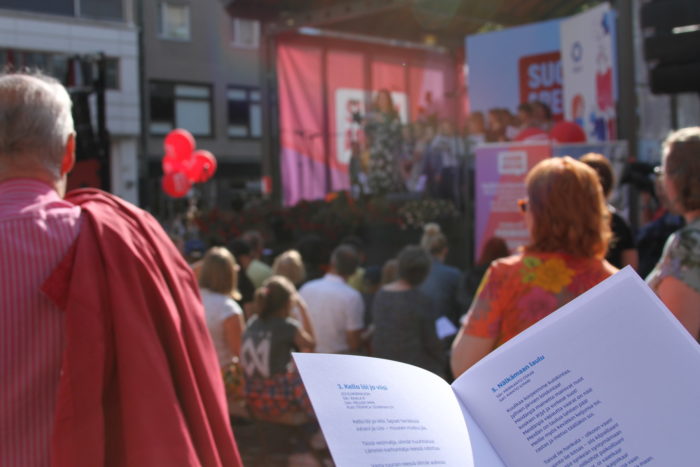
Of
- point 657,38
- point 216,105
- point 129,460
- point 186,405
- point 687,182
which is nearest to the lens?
point 129,460

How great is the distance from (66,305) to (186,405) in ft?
1.05

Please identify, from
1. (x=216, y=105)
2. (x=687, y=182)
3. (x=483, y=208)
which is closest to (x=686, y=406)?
(x=687, y=182)

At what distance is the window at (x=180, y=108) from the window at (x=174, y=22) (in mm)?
1998

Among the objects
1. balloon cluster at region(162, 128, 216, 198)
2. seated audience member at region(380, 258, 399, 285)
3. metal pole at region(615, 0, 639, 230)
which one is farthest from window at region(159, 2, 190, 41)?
seated audience member at region(380, 258, 399, 285)

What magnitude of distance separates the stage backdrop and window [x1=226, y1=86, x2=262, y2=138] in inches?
458

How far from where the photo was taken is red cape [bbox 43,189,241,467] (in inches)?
57.9

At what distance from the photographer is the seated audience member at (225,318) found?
455 centimetres

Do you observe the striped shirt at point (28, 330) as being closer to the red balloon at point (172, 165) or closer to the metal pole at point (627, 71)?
the metal pole at point (627, 71)

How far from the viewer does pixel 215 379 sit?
171 cm

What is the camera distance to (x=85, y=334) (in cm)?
151

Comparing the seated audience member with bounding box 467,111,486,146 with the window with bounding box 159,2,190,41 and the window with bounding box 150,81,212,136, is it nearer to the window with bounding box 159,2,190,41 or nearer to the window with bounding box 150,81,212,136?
the window with bounding box 159,2,190,41

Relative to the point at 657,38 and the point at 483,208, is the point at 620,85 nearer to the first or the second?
the point at 483,208

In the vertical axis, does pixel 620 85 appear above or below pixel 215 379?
above

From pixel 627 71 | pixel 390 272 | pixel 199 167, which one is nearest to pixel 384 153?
pixel 199 167
